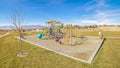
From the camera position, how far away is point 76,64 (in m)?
6.43

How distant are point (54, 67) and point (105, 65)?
329 centimetres

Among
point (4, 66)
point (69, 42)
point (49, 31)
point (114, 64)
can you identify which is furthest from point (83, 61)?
point (49, 31)

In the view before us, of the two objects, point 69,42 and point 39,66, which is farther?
point 69,42

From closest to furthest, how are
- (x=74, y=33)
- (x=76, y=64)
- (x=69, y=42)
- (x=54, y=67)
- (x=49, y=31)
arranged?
1. (x=54, y=67)
2. (x=76, y=64)
3. (x=69, y=42)
4. (x=49, y=31)
5. (x=74, y=33)

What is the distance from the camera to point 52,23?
62.8 ft

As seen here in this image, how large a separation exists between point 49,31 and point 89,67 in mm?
13060

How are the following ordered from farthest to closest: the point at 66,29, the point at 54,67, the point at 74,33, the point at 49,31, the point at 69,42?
the point at 74,33 → the point at 49,31 → the point at 66,29 → the point at 69,42 → the point at 54,67

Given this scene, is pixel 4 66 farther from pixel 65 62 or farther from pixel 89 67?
pixel 89 67

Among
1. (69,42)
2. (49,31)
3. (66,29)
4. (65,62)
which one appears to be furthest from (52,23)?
(65,62)

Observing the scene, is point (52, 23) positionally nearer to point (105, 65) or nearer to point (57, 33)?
point (57, 33)

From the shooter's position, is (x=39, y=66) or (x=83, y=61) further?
(x=83, y=61)

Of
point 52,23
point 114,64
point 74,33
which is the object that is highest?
point 52,23

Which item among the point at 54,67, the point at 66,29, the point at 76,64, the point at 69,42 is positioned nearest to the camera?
the point at 54,67

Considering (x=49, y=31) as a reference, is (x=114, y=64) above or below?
below
